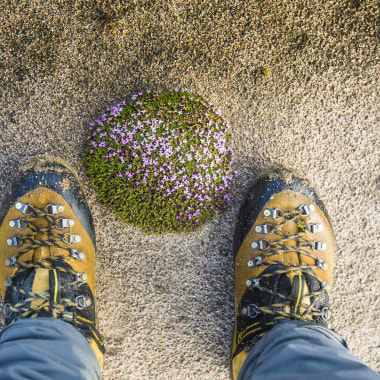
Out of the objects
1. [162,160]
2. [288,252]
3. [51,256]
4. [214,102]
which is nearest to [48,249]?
[51,256]

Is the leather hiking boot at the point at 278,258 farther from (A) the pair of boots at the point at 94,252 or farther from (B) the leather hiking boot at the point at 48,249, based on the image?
(B) the leather hiking boot at the point at 48,249

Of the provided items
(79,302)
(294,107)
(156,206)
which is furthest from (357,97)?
(79,302)

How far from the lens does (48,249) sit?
2885 mm

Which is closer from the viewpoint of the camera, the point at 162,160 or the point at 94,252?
the point at 162,160

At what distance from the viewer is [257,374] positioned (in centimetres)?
205

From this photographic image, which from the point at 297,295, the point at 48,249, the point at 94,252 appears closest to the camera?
the point at 297,295

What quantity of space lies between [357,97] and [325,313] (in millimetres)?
2157

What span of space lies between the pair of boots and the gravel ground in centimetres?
22

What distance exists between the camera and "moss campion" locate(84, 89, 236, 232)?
282 centimetres

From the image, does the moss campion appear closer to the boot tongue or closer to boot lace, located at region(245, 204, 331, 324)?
boot lace, located at region(245, 204, 331, 324)

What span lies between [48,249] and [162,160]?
132cm

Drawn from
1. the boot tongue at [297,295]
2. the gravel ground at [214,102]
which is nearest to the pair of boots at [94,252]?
the boot tongue at [297,295]

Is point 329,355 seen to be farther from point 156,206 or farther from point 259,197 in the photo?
point 156,206

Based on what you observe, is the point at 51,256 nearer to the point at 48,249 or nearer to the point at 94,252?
the point at 48,249
